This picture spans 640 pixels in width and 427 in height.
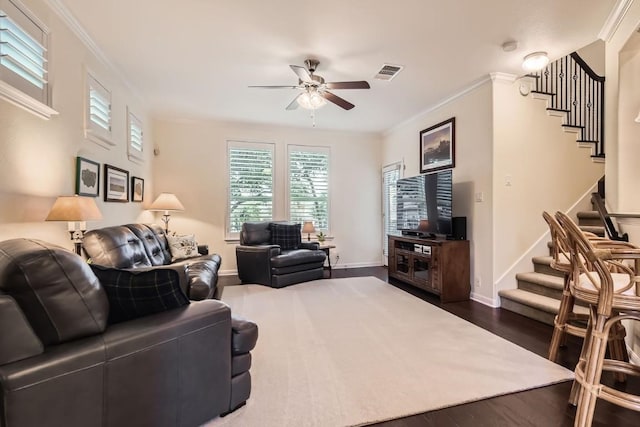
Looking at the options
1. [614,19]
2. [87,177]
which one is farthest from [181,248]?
[614,19]

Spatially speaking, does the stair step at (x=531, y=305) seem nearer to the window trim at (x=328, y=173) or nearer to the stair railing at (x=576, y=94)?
the stair railing at (x=576, y=94)

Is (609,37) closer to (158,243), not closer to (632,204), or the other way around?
(632,204)

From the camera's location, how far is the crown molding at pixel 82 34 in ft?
7.98

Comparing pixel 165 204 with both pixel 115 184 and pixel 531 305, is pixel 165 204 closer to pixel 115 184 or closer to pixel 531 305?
pixel 115 184

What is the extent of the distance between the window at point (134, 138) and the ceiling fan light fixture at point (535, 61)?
471 centimetres

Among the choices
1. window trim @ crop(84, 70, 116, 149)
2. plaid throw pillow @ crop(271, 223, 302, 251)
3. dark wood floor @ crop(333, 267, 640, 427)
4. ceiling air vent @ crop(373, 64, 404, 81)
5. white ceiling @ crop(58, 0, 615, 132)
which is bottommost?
dark wood floor @ crop(333, 267, 640, 427)

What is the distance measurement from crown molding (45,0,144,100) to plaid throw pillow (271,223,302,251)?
298 centimetres

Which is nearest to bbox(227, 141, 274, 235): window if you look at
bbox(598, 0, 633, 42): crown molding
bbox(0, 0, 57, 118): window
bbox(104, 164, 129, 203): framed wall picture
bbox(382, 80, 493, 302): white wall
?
bbox(104, 164, 129, 203): framed wall picture

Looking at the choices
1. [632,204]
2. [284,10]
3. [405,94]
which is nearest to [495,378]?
[632,204]

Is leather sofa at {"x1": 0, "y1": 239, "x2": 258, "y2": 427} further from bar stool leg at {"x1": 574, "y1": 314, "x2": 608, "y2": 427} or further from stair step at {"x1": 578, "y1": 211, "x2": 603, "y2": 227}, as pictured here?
stair step at {"x1": 578, "y1": 211, "x2": 603, "y2": 227}

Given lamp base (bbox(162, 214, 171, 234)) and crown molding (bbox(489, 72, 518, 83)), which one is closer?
crown molding (bbox(489, 72, 518, 83))

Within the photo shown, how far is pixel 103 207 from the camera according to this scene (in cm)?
336

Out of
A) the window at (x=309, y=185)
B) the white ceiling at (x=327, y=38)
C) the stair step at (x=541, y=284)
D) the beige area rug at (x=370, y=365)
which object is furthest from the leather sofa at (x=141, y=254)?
the stair step at (x=541, y=284)

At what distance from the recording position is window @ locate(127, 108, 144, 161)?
405cm
